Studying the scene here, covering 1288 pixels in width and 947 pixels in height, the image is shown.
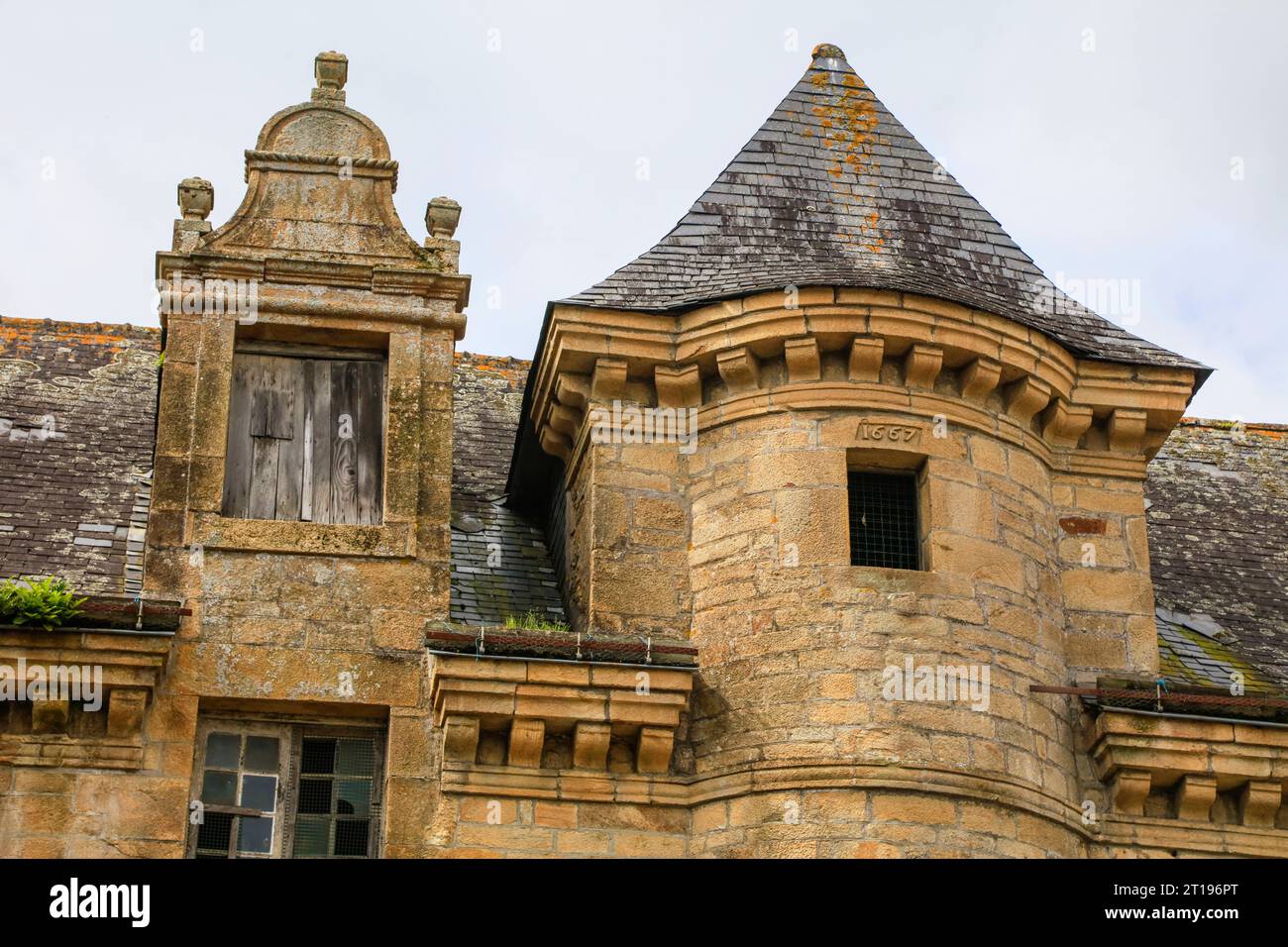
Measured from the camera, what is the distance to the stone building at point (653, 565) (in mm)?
13680

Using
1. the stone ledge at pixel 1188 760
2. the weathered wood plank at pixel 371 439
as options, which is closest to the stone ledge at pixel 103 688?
the weathered wood plank at pixel 371 439

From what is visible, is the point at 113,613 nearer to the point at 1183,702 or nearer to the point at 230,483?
the point at 230,483

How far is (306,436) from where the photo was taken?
1512 centimetres

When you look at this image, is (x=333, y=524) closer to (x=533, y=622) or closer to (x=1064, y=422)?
(x=533, y=622)

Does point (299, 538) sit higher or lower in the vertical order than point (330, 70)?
lower

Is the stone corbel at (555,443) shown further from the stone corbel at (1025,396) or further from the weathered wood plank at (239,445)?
the stone corbel at (1025,396)

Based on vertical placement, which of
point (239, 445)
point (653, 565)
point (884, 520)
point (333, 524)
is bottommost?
point (653, 565)

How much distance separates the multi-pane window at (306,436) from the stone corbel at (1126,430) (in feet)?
16.0

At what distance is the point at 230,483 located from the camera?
48.5 feet

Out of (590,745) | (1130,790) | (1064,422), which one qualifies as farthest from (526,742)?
(1064,422)

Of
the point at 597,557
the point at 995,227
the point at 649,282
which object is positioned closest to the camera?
the point at 597,557

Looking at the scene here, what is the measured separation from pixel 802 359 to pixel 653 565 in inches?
63.3
